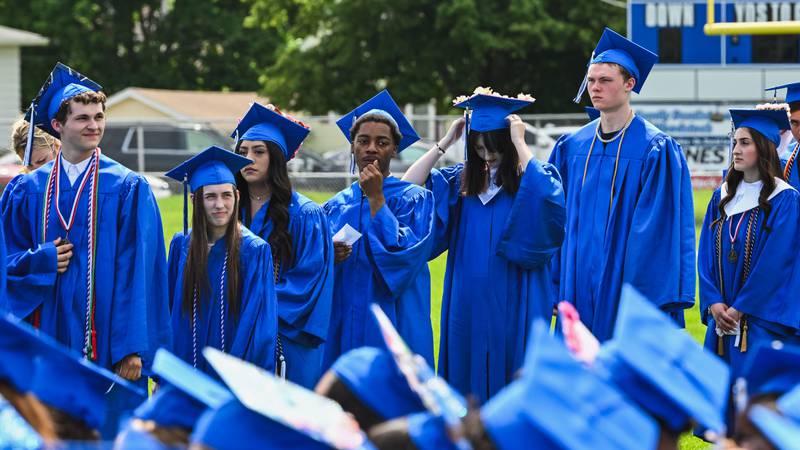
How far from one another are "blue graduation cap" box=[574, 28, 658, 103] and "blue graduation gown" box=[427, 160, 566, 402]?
0.71m

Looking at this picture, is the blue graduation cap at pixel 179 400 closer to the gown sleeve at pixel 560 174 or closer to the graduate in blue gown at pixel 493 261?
the graduate in blue gown at pixel 493 261

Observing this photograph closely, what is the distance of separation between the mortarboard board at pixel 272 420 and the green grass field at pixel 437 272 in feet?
15.3

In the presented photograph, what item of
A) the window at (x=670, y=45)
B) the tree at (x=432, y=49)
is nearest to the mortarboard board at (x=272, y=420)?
the window at (x=670, y=45)

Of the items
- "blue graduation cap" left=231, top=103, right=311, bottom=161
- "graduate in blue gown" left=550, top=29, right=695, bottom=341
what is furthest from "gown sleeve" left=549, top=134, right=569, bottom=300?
"blue graduation cap" left=231, top=103, right=311, bottom=161

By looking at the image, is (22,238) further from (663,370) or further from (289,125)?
(663,370)

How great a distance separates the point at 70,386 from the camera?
3479 mm

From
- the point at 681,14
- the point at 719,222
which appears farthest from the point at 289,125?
the point at 681,14

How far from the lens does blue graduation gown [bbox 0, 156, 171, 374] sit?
6.05 meters

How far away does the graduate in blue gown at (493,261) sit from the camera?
658cm

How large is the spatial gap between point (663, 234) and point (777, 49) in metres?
20.0

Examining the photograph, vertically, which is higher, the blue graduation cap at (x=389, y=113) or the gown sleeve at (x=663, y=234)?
the blue graduation cap at (x=389, y=113)

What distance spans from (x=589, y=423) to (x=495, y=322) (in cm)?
375

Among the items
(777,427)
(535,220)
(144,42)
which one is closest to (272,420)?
(777,427)

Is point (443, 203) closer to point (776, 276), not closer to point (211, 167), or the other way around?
point (211, 167)
